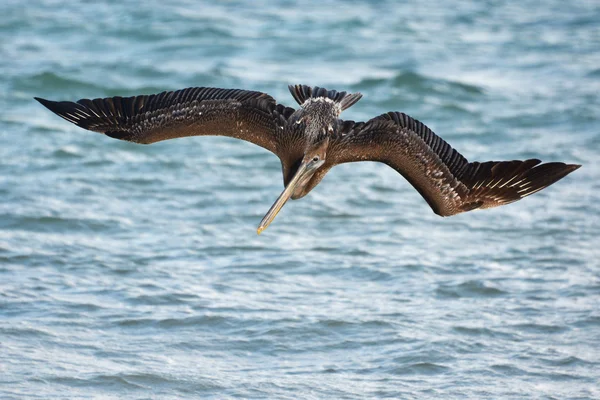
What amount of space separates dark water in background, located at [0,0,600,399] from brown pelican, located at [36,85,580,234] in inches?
70.4

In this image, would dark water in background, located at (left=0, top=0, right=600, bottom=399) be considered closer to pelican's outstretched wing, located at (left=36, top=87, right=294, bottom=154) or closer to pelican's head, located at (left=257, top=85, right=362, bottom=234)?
pelican's head, located at (left=257, top=85, right=362, bottom=234)

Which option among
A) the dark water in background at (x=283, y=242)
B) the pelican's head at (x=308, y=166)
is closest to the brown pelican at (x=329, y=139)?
the pelican's head at (x=308, y=166)

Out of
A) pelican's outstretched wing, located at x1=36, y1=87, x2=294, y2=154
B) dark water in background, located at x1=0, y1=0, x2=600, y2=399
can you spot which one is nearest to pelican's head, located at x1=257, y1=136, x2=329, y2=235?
pelican's outstretched wing, located at x1=36, y1=87, x2=294, y2=154

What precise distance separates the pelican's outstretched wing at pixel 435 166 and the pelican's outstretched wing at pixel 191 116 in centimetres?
50

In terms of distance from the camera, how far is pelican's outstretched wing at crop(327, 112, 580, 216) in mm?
7316

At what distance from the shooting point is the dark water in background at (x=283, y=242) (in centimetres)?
874

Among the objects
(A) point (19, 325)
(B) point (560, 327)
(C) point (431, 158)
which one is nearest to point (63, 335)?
(A) point (19, 325)

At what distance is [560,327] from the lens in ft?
31.7

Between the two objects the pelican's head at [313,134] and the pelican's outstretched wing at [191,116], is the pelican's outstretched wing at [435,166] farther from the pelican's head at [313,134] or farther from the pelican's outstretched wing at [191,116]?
the pelican's outstretched wing at [191,116]

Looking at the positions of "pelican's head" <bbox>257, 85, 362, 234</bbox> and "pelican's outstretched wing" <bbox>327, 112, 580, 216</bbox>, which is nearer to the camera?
"pelican's head" <bbox>257, 85, 362, 234</bbox>

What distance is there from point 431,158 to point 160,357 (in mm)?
2824

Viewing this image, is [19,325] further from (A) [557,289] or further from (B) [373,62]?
(B) [373,62]

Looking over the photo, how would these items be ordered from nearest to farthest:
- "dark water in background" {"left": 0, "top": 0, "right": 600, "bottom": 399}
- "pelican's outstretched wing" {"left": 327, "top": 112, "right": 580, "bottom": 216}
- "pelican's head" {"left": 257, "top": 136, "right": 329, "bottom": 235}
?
"pelican's head" {"left": 257, "top": 136, "right": 329, "bottom": 235} → "pelican's outstretched wing" {"left": 327, "top": 112, "right": 580, "bottom": 216} → "dark water in background" {"left": 0, "top": 0, "right": 600, "bottom": 399}

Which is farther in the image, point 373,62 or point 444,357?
point 373,62
